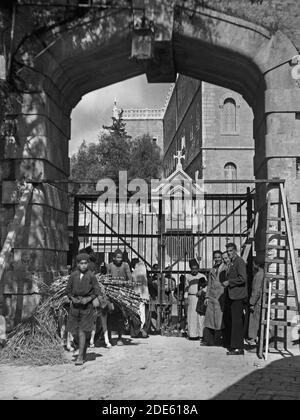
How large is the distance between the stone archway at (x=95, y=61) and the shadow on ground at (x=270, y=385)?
280 centimetres

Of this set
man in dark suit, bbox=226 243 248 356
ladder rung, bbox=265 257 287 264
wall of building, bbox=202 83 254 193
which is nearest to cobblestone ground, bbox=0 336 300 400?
man in dark suit, bbox=226 243 248 356

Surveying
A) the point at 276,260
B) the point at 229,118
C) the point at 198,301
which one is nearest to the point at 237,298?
the point at 276,260

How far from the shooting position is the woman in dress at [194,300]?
10672 millimetres

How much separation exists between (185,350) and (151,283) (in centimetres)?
306

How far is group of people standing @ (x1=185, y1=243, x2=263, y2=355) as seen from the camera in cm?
893

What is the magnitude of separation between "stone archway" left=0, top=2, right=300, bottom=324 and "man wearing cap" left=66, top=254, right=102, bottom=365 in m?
1.38

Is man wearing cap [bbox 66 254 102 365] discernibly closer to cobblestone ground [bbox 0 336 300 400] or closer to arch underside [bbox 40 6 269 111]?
cobblestone ground [bbox 0 336 300 400]

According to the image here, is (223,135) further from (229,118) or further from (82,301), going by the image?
(82,301)

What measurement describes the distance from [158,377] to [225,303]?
307 cm

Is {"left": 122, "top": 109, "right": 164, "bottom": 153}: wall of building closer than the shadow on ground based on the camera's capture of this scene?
No

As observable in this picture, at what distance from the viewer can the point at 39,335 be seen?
828cm

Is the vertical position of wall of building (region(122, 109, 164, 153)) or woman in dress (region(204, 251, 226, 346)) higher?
wall of building (region(122, 109, 164, 153))

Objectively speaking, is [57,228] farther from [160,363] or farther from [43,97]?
[160,363]
